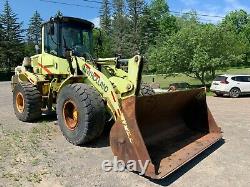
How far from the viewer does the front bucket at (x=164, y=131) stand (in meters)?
5.61

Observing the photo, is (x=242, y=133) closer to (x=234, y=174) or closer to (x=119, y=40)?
(x=234, y=174)

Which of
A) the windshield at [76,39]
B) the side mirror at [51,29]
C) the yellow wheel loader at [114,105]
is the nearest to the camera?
the yellow wheel loader at [114,105]

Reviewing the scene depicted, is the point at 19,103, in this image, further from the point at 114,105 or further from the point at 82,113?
the point at 114,105

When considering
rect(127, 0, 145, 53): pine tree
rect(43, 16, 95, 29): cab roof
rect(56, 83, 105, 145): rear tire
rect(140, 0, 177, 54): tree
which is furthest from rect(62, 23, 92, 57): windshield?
rect(127, 0, 145, 53): pine tree

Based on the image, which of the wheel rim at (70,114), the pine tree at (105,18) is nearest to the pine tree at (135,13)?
the pine tree at (105,18)

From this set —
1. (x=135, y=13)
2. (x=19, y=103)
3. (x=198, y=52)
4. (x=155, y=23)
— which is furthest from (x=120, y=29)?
(x=19, y=103)

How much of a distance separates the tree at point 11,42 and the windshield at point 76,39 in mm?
44109

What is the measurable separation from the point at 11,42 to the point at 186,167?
49.1m

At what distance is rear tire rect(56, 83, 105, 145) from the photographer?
22.4 feet

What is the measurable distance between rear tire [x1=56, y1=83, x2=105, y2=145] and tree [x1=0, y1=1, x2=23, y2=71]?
45.9 m

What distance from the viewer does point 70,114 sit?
7.61 metres

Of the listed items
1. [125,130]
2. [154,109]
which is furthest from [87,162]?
[154,109]

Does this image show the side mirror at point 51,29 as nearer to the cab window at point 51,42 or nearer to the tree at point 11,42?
the cab window at point 51,42

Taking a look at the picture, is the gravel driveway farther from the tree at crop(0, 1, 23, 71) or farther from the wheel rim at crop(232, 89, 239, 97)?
the tree at crop(0, 1, 23, 71)
